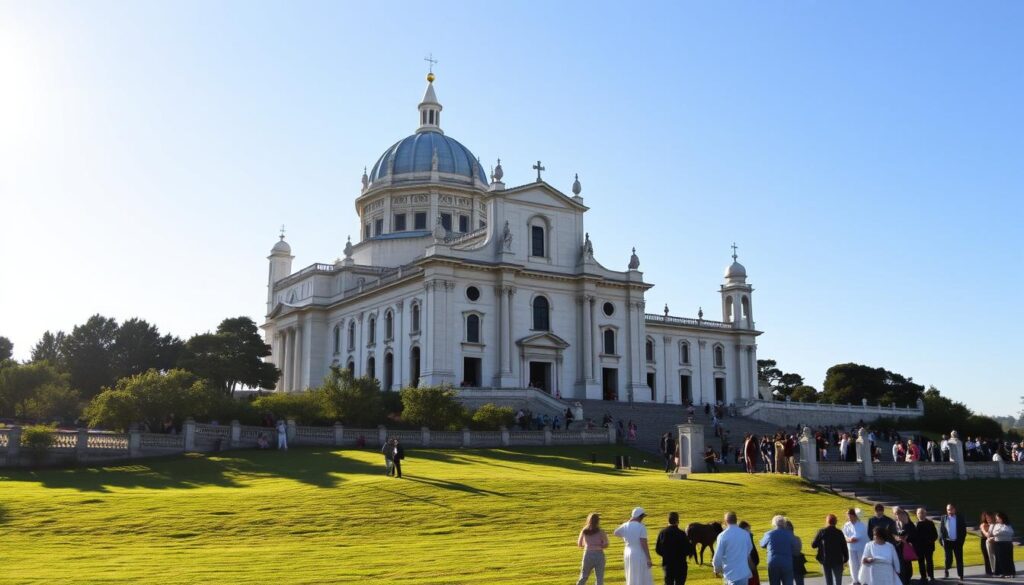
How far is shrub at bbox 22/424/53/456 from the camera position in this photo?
34906 millimetres

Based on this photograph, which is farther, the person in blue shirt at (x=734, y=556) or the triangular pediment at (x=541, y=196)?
the triangular pediment at (x=541, y=196)

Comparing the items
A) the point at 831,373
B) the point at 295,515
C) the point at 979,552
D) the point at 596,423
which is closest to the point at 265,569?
the point at 295,515

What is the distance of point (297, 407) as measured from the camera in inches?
1881

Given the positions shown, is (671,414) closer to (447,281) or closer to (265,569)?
(447,281)

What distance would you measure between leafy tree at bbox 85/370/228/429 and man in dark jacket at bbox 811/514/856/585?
32.8m

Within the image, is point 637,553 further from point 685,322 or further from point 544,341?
point 685,322

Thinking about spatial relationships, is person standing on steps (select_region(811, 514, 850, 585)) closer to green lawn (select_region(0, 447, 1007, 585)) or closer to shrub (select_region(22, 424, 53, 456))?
green lawn (select_region(0, 447, 1007, 585))

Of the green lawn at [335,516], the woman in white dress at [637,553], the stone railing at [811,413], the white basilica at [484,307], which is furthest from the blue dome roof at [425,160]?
the woman in white dress at [637,553]

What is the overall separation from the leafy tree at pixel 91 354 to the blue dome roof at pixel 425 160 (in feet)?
82.5

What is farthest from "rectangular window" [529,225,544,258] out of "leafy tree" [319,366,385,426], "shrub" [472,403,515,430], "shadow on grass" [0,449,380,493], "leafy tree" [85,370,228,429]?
"shadow on grass" [0,449,380,493]

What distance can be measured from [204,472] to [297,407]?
572 inches

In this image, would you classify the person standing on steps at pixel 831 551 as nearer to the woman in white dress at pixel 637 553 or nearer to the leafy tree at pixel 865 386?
the woman in white dress at pixel 637 553

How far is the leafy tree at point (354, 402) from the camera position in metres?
46.7

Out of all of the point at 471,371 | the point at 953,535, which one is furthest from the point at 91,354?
the point at 953,535
